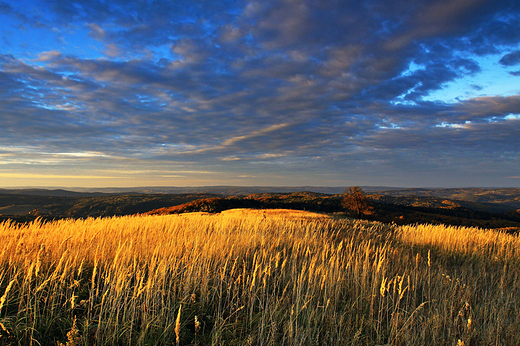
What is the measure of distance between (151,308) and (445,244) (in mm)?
10695

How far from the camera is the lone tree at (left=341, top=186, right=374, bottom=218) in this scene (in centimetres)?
4881

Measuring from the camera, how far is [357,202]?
48969 mm

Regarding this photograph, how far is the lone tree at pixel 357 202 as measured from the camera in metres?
48.8

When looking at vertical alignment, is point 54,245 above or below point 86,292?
above

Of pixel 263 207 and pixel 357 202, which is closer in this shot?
pixel 263 207

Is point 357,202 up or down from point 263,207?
up

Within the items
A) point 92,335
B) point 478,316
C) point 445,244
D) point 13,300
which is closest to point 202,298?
point 92,335

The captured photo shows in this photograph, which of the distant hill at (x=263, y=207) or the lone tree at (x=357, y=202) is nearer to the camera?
the distant hill at (x=263, y=207)

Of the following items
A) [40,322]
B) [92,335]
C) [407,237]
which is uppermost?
[40,322]

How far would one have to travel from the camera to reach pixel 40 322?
2697 millimetres

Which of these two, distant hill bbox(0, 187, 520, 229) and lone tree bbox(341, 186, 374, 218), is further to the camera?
lone tree bbox(341, 186, 374, 218)

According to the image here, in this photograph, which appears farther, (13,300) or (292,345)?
(13,300)

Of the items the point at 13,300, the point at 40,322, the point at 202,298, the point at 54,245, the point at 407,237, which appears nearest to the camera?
the point at 40,322

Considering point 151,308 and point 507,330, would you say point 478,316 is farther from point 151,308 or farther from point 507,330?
point 151,308
